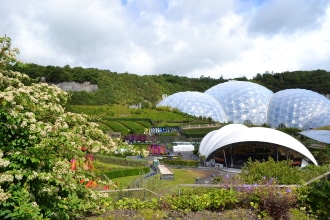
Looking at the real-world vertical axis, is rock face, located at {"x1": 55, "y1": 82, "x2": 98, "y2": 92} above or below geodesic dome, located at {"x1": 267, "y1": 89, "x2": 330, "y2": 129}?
A: above

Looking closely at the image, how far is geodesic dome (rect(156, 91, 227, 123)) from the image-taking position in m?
67.3

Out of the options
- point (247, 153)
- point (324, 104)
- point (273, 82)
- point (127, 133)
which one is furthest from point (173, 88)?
point (247, 153)

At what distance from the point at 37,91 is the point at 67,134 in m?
1.17

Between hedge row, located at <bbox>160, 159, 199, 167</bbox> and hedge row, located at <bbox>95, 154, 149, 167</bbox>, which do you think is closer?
hedge row, located at <bbox>95, 154, 149, 167</bbox>

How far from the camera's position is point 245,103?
67.4 m

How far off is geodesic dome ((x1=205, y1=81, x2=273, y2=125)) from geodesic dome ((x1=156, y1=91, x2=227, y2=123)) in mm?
1665

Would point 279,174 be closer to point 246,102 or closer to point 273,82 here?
point 246,102

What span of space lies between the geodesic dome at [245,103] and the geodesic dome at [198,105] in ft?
5.46

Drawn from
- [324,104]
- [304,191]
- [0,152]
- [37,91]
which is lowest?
[304,191]

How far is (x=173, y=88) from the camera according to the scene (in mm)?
107625

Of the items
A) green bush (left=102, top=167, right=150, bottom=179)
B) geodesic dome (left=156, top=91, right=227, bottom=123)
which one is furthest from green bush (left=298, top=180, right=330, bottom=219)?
geodesic dome (left=156, top=91, right=227, bottom=123)

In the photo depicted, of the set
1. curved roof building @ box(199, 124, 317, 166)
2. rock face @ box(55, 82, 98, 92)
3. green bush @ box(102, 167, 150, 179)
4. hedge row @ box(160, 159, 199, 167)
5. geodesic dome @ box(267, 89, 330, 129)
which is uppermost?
rock face @ box(55, 82, 98, 92)

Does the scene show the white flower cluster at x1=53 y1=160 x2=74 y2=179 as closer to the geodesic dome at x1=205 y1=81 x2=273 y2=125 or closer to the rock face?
the geodesic dome at x1=205 y1=81 x2=273 y2=125

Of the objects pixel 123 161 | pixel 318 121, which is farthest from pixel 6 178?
pixel 318 121
